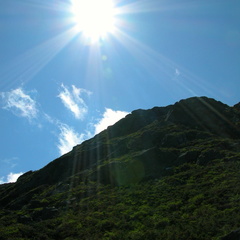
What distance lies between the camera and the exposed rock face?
135 feet

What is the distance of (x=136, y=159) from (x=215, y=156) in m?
12.1

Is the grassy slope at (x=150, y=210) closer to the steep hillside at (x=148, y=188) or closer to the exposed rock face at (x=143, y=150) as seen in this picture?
the steep hillside at (x=148, y=188)

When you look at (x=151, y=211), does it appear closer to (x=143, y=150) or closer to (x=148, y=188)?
(x=148, y=188)

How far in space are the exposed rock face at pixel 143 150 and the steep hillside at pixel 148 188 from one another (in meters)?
0.20

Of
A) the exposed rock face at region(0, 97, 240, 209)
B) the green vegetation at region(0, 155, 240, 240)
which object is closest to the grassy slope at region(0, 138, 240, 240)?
the green vegetation at region(0, 155, 240, 240)

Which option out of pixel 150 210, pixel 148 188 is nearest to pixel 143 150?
pixel 148 188

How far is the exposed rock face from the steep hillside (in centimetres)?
20

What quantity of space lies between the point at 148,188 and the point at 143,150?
15.2m

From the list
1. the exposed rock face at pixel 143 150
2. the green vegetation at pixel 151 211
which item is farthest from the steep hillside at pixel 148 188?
the exposed rock face at pixel 143 150

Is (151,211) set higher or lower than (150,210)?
lower

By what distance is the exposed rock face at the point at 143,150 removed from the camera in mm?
41000

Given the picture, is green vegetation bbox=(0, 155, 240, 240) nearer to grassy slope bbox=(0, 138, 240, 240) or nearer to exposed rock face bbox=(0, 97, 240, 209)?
grassy slope bbox=(0, 138, 240, 240)

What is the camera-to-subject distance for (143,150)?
48.3 metres

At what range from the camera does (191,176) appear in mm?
33469
